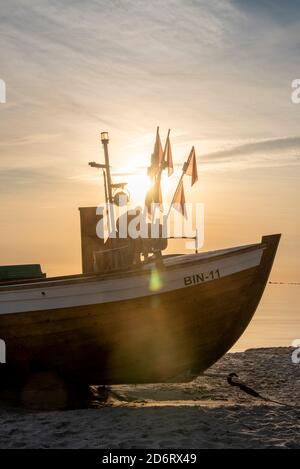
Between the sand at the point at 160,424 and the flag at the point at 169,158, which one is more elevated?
the flag at the point at 169,158

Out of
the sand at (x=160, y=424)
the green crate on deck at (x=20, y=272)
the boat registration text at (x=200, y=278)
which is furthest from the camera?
the green crate on deck at (x=20, y=272)

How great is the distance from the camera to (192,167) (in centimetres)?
1791

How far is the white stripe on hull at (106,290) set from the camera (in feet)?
44.1

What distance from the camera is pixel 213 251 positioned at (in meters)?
14.7

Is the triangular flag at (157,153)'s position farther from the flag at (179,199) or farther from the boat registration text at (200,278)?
the boat registration text at (200,278)

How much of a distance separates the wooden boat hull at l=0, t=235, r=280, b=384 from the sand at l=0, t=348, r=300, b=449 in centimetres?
86

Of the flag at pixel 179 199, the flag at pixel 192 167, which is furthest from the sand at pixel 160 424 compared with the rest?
the flag at pixel 192 167

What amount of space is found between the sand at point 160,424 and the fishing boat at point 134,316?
3.12ft

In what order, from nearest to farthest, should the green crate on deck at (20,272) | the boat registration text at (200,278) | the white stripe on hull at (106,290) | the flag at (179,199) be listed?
the white stripe on hull at (106,290) → the boat registration text at (200,278) → the green crate on deck at (20,272) → the flag at (179,199)

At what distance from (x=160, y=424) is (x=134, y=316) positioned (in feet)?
12.4

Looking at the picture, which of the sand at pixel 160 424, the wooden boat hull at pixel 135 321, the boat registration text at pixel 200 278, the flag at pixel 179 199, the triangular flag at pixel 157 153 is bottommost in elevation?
the sand at pixel 160 424

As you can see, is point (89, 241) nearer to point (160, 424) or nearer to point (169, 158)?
point (169, 158)

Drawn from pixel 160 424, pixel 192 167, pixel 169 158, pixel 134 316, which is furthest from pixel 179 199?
pixel 160 424
